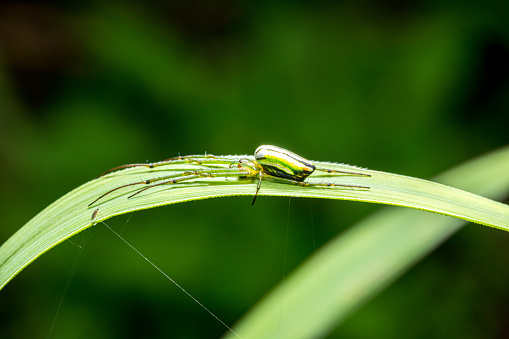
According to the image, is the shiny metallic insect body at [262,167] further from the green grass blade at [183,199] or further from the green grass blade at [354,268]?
the green grass blade at [354,268]

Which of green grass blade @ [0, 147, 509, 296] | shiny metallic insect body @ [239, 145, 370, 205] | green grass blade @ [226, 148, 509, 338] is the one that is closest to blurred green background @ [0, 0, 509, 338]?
green grass blade @ [226, 148, 509, 338]

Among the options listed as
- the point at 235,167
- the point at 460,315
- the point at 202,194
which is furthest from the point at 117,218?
the point at 460,315

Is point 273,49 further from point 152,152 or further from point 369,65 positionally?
point 152,152

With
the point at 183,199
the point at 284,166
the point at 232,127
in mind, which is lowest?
the point at 183,199

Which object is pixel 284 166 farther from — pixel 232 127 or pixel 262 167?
pixel 232 127

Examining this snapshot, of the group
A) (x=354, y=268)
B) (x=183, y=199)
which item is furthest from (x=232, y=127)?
(x=183, y=199)

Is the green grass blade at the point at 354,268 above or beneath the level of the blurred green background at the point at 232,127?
beneath

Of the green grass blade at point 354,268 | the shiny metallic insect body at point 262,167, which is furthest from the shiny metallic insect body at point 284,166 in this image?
the green grass blade at point 354,268
